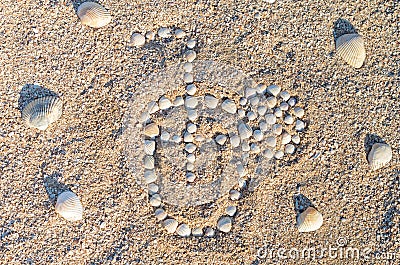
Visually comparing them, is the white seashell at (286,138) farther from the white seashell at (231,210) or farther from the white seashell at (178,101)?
the white seashell at (178,101)

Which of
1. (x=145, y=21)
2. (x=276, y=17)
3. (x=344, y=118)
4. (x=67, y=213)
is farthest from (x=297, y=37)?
(x=67, y=213)

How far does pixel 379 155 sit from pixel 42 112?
2.36 metres

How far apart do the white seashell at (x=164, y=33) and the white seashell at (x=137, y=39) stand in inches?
4.8

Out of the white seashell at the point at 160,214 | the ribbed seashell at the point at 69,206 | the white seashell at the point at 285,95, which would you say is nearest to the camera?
the ribbed seashell at the point at 69,206

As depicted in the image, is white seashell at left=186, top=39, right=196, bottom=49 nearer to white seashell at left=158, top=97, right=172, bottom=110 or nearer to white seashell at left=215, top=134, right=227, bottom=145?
white seashell at left=158, top=97, right=172, bottom=110

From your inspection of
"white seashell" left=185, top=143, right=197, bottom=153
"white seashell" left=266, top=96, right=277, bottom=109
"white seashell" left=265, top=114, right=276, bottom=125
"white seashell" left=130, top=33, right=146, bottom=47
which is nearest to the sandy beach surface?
"white seashell" left=130, top=33, right=146, bottom=47

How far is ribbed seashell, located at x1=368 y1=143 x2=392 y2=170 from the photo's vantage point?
2.80 m

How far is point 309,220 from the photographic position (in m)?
2.74

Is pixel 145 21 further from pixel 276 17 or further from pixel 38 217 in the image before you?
pixel 38 217

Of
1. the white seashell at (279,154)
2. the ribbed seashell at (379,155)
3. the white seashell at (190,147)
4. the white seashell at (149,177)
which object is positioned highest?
the white seashell at (149,177)

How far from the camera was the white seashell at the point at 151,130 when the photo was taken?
2.80 m

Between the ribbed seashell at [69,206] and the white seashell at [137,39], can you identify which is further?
the white seashell at [137,39]

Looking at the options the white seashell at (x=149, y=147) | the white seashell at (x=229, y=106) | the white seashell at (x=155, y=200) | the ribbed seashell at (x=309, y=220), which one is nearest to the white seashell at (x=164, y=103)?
the white seashell at (x=149, y=147)

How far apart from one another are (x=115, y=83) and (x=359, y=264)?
2.16 metres
